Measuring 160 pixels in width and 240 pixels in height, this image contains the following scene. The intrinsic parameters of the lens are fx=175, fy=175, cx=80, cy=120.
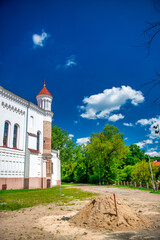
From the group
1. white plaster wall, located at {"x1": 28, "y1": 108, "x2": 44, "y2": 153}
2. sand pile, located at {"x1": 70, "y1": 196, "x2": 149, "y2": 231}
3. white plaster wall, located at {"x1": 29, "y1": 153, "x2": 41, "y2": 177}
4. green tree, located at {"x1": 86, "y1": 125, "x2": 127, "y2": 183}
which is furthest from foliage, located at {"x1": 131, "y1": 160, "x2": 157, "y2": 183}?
sand pile, located at {"x1": 70, "y1": 196, "x2": 149, "y2": 231}

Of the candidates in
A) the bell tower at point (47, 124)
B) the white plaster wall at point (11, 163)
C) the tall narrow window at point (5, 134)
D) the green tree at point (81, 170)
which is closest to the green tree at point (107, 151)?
the green tree at point (81, 170)

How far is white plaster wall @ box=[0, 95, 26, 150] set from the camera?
25669 mm

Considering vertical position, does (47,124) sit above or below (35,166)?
above

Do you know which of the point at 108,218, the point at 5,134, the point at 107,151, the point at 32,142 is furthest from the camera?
the point at 107,151

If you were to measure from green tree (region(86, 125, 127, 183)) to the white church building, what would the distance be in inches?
407

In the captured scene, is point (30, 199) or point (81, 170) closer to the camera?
point (30, 199)

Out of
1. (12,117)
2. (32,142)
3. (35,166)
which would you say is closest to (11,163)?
(35,166)

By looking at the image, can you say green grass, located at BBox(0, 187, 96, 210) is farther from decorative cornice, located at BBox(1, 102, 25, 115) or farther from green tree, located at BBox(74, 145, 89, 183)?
green tree, located at BBox(74, 145, 89, 183)

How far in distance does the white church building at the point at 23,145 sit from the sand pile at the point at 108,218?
19.4 metres

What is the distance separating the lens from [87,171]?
166 feet

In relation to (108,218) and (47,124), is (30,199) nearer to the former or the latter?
(108,218)

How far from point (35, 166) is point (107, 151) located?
16.1 meters

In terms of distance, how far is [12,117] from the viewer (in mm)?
27359

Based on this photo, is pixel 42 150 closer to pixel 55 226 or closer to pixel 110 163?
pixel 110 163
